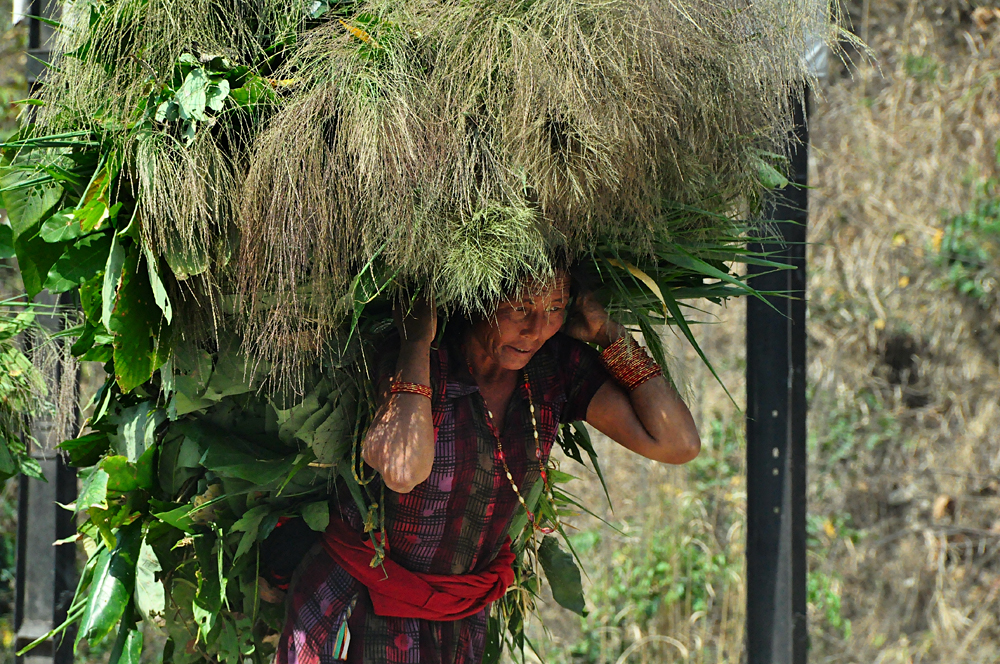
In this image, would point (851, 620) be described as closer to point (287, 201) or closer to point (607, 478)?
point (607, 478)

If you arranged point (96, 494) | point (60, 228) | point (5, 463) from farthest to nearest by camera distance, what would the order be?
point (5, 463), point (96, 494), point (60, 228)

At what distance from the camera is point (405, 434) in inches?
48.4

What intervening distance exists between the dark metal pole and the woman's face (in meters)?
0.66

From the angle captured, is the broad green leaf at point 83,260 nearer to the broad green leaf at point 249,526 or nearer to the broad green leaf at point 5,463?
the broad green leaf at point 249,526

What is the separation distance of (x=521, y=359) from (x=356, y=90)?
0.44m

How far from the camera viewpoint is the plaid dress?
134cm

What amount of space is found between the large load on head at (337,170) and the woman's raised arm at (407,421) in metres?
0.04

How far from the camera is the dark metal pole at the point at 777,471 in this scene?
1.79 metres

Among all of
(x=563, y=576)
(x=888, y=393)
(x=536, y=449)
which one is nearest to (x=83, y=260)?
(x=536, y=449)

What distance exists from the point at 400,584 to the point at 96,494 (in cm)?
46

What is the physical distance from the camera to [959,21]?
11.6ft

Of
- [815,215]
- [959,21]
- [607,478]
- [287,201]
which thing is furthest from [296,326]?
[959,21]

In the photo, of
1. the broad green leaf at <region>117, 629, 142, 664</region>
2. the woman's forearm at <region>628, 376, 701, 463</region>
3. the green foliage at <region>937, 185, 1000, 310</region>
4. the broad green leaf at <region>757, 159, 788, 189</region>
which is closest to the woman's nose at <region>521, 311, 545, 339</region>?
the woman's forearm at <region>628, 376, 701, 463</region>

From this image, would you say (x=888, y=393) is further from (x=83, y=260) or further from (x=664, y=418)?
(x=83, y=260)
